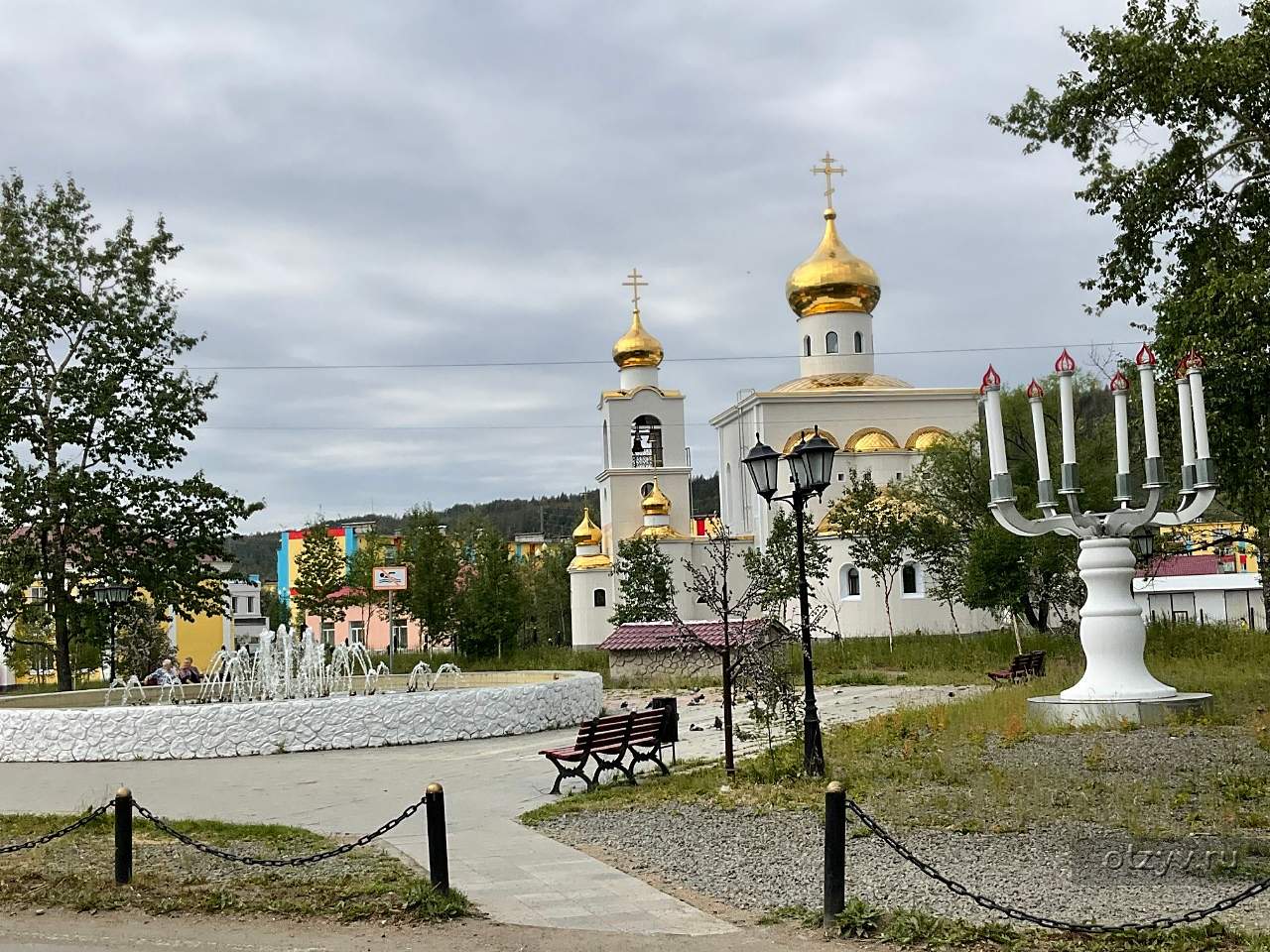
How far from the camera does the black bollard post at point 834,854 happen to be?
7543mm

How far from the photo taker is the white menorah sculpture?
15930mm

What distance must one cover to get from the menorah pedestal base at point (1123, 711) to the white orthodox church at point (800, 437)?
26417 millimetres

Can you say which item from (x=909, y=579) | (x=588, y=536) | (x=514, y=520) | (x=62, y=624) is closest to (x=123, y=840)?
(x=62, y=624)

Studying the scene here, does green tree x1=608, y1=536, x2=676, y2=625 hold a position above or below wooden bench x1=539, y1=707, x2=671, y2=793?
above

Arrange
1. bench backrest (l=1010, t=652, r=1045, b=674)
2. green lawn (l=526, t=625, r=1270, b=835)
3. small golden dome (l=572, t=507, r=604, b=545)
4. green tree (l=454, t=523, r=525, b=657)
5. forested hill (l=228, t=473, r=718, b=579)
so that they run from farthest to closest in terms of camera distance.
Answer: forested hill (l=228, t=473, r=718, b=579) < small golden dome (l=572, t=507, r=604, b=545) < green tree (l=454, t=523, r=525, b=657) < bench backrest (l=1010, t=652, r=1045, b=674) < green lawn (l=526, t=625, r=1270, b=835)

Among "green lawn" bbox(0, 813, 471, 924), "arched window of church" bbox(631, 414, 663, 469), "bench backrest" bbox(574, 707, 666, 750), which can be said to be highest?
"arched window of church" bbox(631, 414, 663, 469)

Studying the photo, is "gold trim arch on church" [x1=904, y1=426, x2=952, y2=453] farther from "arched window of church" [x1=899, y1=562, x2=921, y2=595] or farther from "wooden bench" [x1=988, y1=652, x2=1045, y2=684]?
"wooden bench" [x1=988, y1=652, x2=1045, y2=684]

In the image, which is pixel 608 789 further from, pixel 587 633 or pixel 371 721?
pixel 587 633

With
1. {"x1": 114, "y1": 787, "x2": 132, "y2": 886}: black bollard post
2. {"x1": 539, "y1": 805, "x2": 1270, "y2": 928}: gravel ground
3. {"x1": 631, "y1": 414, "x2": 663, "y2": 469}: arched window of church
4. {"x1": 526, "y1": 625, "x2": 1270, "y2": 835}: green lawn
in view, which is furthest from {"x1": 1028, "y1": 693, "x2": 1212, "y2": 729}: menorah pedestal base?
{"x1": 631, "y1": 414, "x2": 663, "y2": 469}: arched window of church

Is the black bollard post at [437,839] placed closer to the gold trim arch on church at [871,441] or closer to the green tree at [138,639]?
the green tree at [138,639]

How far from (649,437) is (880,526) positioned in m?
18.3

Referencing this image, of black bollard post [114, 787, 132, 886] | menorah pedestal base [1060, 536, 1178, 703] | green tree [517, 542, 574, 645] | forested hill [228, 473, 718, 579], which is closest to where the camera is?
black bollard post [114, 787, 132, 886]

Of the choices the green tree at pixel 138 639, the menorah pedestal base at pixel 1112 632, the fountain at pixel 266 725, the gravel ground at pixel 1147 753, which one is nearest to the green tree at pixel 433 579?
the green tree at pixel 138 639

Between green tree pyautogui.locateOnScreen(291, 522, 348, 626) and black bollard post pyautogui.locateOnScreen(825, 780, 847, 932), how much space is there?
5491 cm
